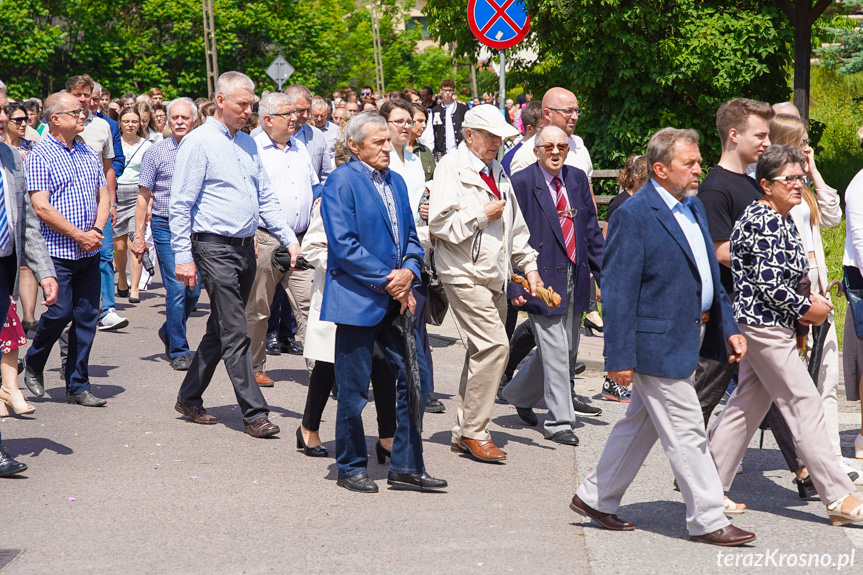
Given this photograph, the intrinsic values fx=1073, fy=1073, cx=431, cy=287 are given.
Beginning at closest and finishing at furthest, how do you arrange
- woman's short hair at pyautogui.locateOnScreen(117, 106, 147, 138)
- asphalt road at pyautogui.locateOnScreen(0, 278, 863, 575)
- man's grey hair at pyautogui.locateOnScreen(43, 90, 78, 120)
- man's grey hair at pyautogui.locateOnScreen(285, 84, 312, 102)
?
asphalt road at pyautogui.locateOnScreen(0, 278, 863, 575) < man's grey hair at pyautogui.locateOnScreen(43, 90, 78, 120) < man's grey hair at pyautogui.locateOnScreen(285, 84, 312, 102) < woman's short hair at pyautogui.locateOnScreen(117, 106, 147, 138)

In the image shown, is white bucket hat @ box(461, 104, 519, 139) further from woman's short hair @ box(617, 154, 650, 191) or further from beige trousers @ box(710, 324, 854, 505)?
beige trousers @ box(710, 324, 854, 505)

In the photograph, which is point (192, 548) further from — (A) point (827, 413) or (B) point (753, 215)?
(A) point (827, 413)

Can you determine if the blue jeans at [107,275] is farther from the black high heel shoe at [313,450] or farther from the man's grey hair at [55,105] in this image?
the black high heel shoe at [313,450]

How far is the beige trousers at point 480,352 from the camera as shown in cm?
659

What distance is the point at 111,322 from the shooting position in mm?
10938

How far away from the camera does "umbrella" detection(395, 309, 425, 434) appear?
5.79 m

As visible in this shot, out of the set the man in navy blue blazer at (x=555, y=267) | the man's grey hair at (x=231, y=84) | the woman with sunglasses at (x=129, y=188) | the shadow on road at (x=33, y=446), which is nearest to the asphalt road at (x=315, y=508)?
the shadow on road at (x=33, y=446)

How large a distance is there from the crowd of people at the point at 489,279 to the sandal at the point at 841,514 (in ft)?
0.03

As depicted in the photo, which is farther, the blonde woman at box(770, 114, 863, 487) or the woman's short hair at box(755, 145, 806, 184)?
the blonde woman at box(770, 114, 863, 487)

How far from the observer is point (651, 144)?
17.5 feet

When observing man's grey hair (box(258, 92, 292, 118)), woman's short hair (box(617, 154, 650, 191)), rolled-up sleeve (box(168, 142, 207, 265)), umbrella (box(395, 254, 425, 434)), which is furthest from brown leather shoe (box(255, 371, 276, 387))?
woman's short hair (box(617, 154, 650, 191))

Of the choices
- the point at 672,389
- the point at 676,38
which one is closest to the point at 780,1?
the point at 676,38

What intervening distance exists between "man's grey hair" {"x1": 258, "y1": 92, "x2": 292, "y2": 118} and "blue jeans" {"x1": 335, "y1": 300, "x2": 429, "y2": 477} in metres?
3.02

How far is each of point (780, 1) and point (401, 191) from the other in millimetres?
13429
